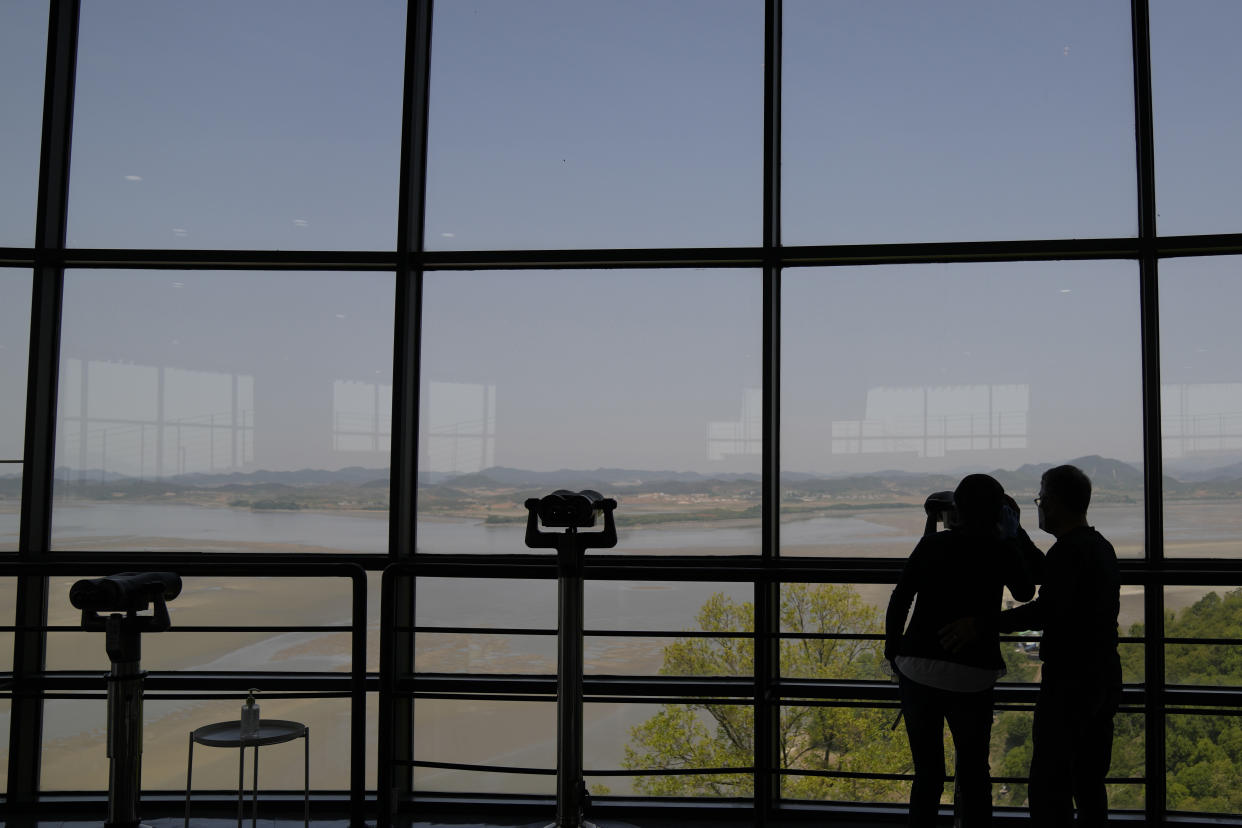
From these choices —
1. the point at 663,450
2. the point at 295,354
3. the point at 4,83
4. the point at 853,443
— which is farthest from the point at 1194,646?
the point at 4,83

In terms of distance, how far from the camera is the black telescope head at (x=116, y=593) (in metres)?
2.17

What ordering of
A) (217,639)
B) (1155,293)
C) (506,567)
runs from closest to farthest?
1. (506,567)
2. (1155,293)
3. (217,639)

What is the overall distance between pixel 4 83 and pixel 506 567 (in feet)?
9.49

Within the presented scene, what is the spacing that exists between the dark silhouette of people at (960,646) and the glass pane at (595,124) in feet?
5.28

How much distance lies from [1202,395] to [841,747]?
2.07 meters

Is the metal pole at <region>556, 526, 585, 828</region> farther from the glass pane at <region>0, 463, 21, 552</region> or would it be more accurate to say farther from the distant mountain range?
the glass pane at <region>0, 463, 21, 552</region>

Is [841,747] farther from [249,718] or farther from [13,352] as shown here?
[13,352]

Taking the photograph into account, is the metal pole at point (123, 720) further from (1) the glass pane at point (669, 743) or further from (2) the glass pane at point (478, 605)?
(1) the glass pane at point (669, 743)

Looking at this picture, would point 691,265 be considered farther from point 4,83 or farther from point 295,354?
point 4,83

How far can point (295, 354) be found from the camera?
354cm

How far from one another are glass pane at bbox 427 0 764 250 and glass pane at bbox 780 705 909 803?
212 centimetres

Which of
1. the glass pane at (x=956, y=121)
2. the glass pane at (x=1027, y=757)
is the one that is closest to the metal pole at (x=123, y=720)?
the glass pane at (x=956, y=121)

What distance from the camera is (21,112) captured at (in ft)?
11.6

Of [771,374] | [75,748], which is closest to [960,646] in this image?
[771,374]
